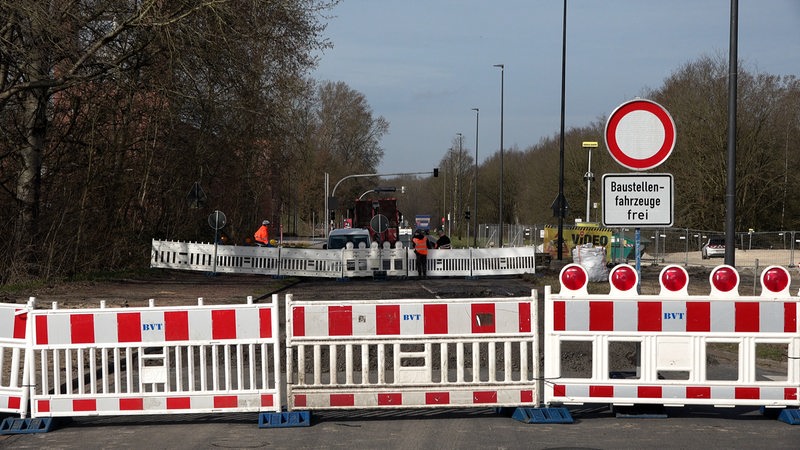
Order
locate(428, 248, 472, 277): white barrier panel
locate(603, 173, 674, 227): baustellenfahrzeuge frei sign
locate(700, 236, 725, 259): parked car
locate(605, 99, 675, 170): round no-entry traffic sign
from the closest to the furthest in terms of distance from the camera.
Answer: locate(603, 173, 674, 227): baustellenfahrzeuge frei sign, locate(605, 99, 675, 170): round no-entry traffic sign, locate(428, 248, 472, 277): white barrier panel, locate(700, 236, 725, 259): parked car

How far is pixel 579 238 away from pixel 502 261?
979cm

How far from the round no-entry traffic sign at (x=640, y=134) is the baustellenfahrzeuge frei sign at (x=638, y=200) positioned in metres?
0.16

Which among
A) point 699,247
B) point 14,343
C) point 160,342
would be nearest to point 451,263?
point 699,247

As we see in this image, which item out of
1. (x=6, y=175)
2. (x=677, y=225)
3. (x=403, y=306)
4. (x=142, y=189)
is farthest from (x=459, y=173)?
(x=403, y=306)

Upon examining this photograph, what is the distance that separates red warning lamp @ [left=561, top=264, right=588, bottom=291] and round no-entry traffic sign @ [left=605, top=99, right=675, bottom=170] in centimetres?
152

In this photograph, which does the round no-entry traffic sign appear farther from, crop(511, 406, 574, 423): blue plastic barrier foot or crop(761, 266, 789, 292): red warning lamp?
crop(511, 406, 574, 423): blue plastic barrier foot

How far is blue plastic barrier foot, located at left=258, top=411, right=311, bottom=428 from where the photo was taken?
793cm

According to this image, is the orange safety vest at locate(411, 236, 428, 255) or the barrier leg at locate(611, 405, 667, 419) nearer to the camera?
the barrier leg at locate(611, 405, 667, 419)

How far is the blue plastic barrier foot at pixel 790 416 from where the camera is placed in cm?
798

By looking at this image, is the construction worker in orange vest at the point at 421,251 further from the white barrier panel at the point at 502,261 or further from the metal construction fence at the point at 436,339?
the metal construction fence at the point at 436,339

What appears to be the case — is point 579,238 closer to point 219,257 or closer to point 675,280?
point 219,257

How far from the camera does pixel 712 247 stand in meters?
49.5

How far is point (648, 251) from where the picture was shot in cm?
5088

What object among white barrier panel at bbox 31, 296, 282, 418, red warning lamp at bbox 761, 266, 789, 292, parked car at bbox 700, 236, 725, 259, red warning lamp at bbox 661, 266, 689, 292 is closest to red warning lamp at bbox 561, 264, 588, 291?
red warning lamp at bbox 661, 266, 689, 292
